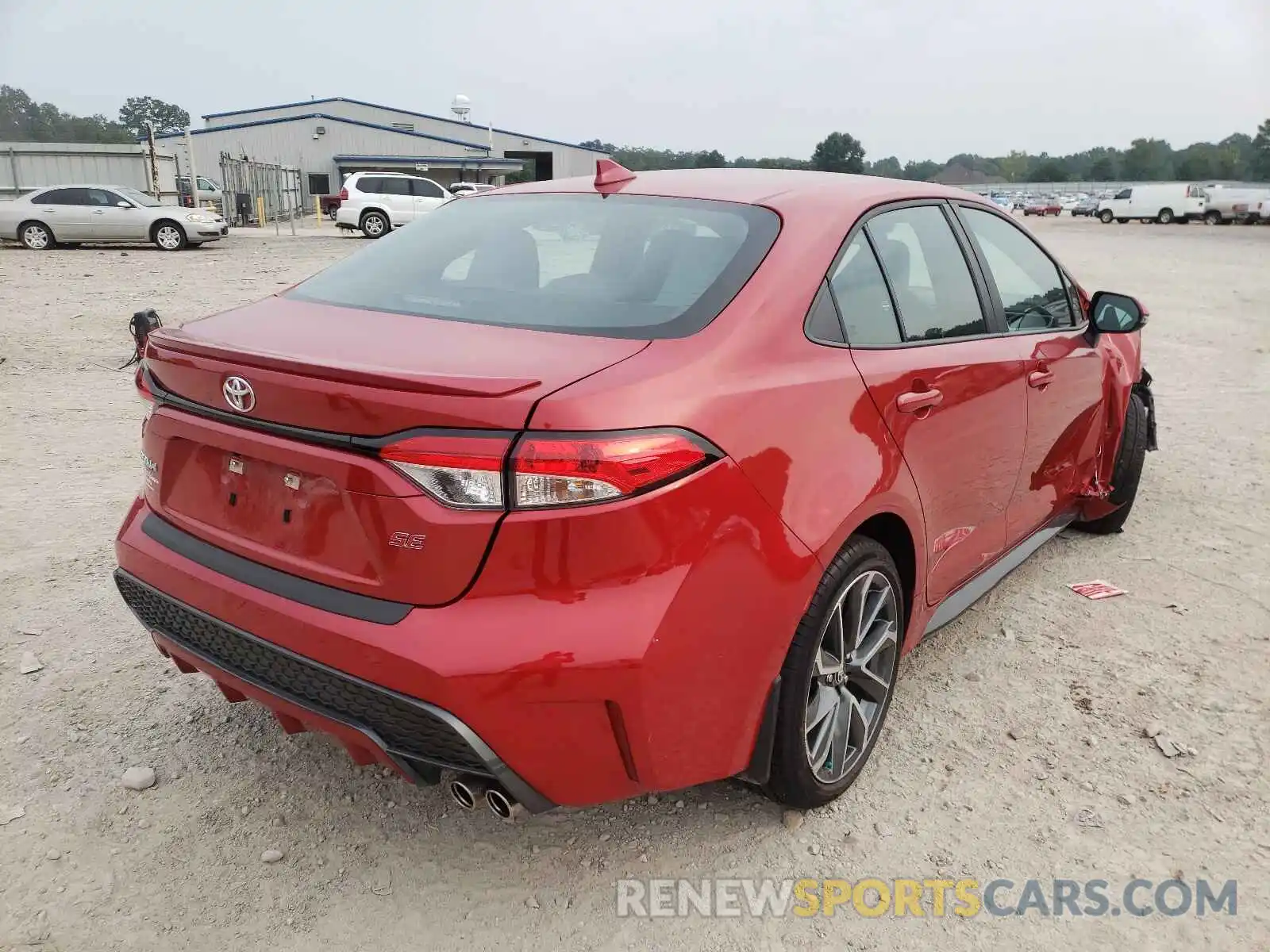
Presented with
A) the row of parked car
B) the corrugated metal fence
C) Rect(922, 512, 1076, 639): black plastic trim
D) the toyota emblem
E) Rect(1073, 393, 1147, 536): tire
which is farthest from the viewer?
the row of parked car

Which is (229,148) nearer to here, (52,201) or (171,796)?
(52,201)

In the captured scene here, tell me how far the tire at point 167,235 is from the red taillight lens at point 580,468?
2086 cm

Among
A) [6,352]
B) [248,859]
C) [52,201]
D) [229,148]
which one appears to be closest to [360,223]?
[52,201]

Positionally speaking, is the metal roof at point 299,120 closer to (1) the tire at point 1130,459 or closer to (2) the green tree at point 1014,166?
(1) the tire at point 1130,459

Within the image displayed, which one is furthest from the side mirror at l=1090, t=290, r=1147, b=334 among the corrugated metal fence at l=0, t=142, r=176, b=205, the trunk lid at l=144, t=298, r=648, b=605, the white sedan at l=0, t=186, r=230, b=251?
the corrugated metal fence at l=0, t=142, r=176, b=205

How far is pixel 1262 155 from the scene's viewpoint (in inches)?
3516

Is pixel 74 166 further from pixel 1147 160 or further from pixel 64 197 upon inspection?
pixel 1147 160

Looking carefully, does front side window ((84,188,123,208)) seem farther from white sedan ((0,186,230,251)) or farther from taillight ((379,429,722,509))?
taillight ((379,429,722,509))

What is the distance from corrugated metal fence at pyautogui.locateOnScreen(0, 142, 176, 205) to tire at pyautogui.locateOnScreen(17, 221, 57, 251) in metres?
11.3

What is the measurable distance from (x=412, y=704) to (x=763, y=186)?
1792 mm

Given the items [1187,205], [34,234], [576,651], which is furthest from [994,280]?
[1187,205]

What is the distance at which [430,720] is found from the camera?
6.18 feet

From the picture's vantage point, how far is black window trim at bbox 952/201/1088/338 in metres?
3.25

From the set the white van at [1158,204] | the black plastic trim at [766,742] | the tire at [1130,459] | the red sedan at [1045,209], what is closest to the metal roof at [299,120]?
the white van at [1158,204]
